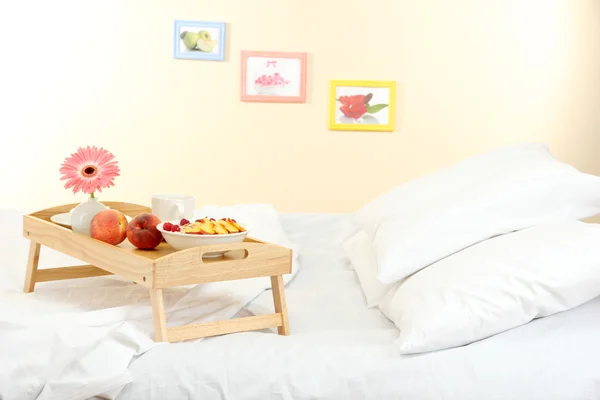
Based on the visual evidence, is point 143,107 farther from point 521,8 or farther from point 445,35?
point 521,8

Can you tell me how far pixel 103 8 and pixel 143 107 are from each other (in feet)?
1.76

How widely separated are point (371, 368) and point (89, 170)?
2.89 feet

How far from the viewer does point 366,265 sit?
6.81 ft

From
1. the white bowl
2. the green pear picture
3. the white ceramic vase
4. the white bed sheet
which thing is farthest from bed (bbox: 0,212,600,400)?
the green pear picture

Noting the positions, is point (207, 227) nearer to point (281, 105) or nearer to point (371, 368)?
point (371, 368)

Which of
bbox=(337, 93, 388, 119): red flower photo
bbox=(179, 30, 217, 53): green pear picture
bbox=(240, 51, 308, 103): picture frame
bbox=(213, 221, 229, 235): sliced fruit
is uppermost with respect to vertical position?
bbox=(179, 30, 217, 53): green pear picture

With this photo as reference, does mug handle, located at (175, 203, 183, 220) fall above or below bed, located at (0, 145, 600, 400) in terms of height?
above

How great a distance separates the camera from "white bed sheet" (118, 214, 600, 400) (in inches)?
55.4

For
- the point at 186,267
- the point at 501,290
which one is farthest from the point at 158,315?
the point at 501,290

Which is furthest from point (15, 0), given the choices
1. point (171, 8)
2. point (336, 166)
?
point (336, 166)

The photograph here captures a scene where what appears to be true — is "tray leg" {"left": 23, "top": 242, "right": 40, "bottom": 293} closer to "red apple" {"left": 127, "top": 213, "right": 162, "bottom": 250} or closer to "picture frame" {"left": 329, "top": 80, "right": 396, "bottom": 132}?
"red apple" {"left": 127, "top": 213, "right": 162, "bottom": 250}

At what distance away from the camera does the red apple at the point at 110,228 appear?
1.73 m

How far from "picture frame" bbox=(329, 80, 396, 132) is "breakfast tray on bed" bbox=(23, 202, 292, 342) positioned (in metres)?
2.21

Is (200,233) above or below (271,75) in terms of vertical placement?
below
